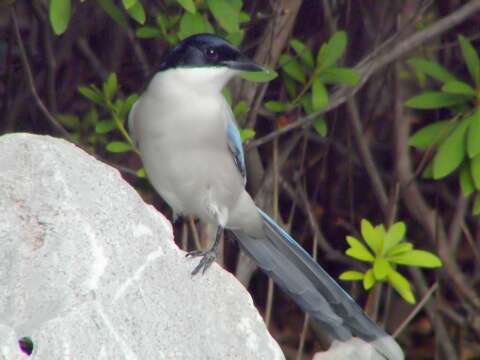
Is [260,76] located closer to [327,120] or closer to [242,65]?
[242,65]

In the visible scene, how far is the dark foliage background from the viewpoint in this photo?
4953 millimetres

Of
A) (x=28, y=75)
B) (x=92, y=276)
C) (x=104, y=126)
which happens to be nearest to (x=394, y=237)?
(x=104, y=126)

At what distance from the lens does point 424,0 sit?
502cm

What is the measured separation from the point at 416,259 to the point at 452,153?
41 cm

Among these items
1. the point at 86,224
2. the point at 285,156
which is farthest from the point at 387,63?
the point at 86,224

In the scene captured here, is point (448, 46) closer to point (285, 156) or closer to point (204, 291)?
point (285, 156)

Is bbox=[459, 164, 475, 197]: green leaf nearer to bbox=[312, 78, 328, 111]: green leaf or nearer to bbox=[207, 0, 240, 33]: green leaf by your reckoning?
bbox=[312, 78, 328, 111]: green leaf

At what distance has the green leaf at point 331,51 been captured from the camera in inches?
179

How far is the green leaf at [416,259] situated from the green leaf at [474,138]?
400 mm

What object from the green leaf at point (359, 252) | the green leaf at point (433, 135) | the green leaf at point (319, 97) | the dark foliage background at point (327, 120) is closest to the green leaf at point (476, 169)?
the green leaf at point (433, 135)

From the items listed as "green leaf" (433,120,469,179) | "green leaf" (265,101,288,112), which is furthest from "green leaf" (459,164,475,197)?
"green leaf" (265,101,288,112)

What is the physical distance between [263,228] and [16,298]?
1.59 metres

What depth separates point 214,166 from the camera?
154 inches

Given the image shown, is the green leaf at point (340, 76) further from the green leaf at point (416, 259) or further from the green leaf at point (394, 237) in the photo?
the green leaf at point (416, 259)
